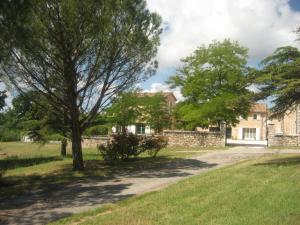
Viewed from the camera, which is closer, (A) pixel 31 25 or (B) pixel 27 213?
(B) pixel 27 213

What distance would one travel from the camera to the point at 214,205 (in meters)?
9.12

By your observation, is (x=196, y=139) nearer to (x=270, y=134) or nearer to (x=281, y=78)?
(x=270, y=134)

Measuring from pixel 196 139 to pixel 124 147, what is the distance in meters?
12.3

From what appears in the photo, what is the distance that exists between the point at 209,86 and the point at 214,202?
3088 centimetres

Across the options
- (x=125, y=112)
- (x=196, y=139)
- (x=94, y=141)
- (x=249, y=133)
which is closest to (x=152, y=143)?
(x=125, y=112)

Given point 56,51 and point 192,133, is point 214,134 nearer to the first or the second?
point 192,133

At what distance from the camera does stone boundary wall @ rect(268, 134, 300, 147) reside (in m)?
31.7

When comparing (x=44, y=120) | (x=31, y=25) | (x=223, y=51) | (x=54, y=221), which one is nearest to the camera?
(x=54, y=221)

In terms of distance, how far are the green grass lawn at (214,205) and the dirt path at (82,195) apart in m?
Answer: 0.81

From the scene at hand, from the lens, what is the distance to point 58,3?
1603 centimetres

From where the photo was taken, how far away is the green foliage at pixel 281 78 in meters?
15.6

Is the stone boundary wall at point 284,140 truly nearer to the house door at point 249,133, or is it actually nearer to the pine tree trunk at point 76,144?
the pine tree trunk at point 76,144

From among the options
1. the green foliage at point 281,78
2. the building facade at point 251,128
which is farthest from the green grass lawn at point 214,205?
the building facade at point 251,128

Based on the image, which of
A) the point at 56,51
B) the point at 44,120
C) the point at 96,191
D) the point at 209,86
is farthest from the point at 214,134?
the point at 96,191
